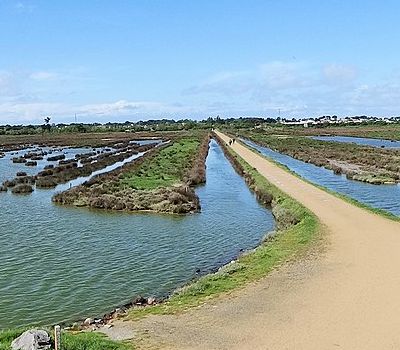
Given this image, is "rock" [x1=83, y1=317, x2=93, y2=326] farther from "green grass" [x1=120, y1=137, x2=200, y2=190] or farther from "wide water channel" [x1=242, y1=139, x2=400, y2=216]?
"green grass" [x1=120, y1=137, x2=200, y2=190]

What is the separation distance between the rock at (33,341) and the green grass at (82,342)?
0.87ft

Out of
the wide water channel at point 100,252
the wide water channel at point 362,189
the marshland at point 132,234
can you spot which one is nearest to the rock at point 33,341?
the marshland at point 132,234

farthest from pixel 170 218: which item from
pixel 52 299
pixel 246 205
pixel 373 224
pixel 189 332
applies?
pixel 189 332

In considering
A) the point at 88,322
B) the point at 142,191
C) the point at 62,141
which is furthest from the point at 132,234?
the point at 62,141

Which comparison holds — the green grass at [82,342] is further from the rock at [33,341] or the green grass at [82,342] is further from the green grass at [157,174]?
the green grass at [157,174]

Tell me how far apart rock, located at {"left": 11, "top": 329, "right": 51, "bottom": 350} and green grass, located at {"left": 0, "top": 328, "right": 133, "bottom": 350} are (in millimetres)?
264

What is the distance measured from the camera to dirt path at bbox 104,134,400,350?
11.2 meters

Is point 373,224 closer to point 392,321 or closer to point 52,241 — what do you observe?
point 392,321

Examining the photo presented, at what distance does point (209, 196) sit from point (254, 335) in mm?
27092

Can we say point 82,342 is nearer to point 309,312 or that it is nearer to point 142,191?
point 309,312

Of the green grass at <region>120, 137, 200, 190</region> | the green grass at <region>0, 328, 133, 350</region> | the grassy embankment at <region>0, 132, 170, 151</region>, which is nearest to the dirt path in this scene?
the green grass at <region>0, 328, 133, 350</region>

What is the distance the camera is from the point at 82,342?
1074cm

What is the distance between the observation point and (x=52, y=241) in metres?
23.8

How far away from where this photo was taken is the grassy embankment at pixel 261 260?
14.3 metres
